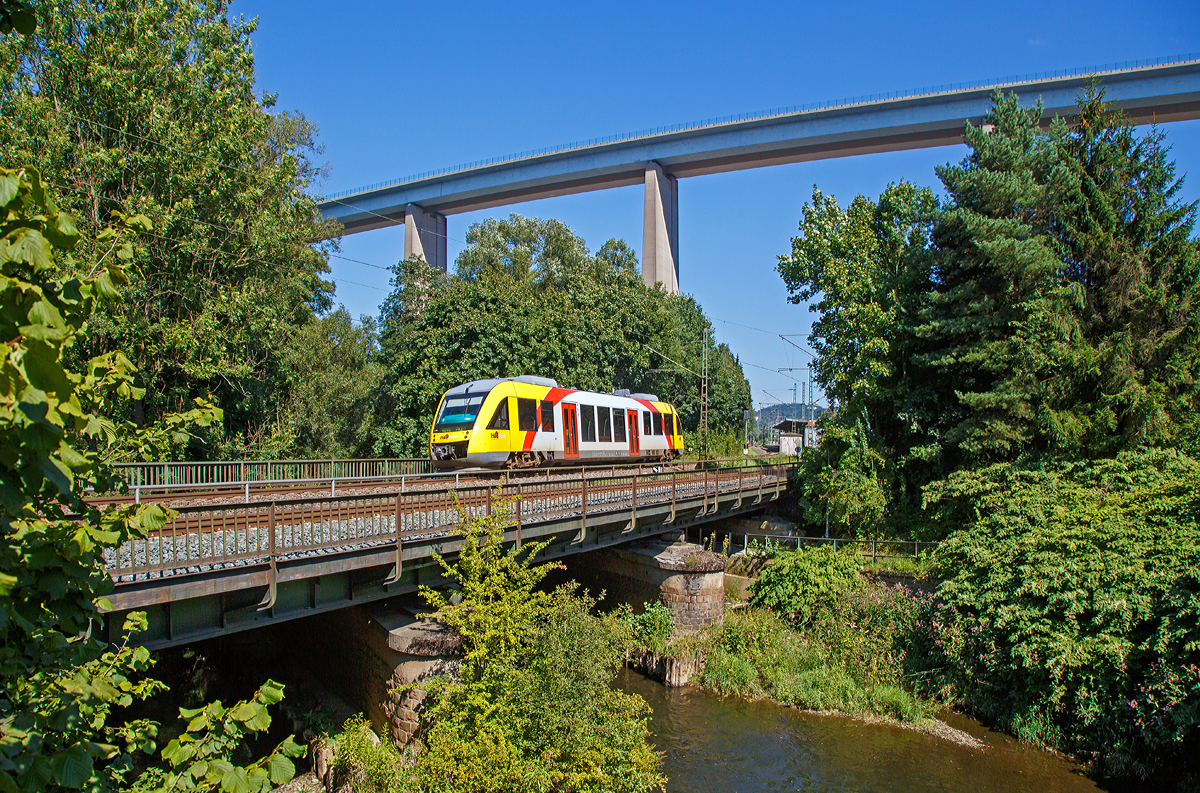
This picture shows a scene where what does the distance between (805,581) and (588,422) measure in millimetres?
9982

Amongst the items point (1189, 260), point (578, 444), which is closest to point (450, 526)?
point (578, 444)

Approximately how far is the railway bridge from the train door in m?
5.47

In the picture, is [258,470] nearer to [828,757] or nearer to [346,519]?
[346,519]

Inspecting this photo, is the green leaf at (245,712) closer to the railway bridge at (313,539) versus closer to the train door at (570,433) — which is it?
the railway bridge at (313,539)

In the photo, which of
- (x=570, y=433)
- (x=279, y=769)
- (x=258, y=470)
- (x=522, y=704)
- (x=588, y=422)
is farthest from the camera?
(x=588, y=422)

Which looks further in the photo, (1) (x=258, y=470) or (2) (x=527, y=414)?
(2) (x=527, y=414)

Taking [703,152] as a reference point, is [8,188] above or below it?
below

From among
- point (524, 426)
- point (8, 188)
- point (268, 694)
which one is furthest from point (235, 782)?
point (524, 426)

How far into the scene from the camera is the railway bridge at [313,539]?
8.81m

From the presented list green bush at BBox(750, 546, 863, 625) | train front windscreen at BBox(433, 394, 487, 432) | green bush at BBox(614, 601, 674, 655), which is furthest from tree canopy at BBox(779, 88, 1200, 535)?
train front windscreen at BBox(433, 394, 487, 432)

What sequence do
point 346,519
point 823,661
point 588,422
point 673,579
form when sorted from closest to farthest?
point 346,519, point 823,661, point 673,579, point 588,422

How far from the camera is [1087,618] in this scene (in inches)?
553

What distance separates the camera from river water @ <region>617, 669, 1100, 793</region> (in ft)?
42.6

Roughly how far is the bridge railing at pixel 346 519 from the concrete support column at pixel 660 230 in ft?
129
